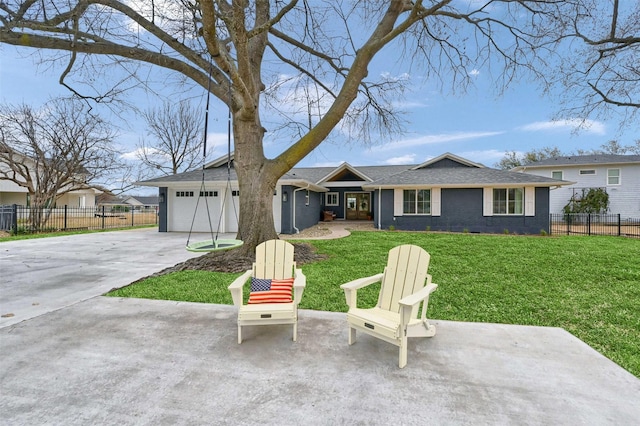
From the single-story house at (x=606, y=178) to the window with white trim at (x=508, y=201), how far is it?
8.62 m

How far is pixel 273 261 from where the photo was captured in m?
4.00

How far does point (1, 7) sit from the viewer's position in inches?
233

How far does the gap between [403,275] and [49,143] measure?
2073cm

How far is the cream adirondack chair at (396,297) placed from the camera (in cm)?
283

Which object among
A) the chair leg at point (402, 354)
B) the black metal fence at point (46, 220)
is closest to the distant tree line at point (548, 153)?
the chair leg at point (402, 354)

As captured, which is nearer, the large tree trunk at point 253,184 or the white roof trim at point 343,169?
the large tree trunk at point 253,184

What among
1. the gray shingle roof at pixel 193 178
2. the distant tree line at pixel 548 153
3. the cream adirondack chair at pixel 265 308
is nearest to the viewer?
the cream adirondack chair at pixel 265 308

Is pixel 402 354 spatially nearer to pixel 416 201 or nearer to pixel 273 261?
pixel 273 261

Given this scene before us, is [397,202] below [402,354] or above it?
above

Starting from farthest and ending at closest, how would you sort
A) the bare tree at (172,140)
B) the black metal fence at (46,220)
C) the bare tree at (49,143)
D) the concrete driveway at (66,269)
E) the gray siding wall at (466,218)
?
the bare tree at (172,140), the bare tree at (49,143), the black metal fence at (46,220), the gray siding wall at (466,218), the concrete driveway at (66,269)

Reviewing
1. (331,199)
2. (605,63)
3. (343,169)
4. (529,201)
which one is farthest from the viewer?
(331,199)

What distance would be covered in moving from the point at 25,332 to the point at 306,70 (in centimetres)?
931

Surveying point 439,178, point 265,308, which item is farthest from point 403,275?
point 439,178

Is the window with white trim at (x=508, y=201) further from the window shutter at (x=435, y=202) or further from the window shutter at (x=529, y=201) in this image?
the window shutter at (x=435, y=202)
